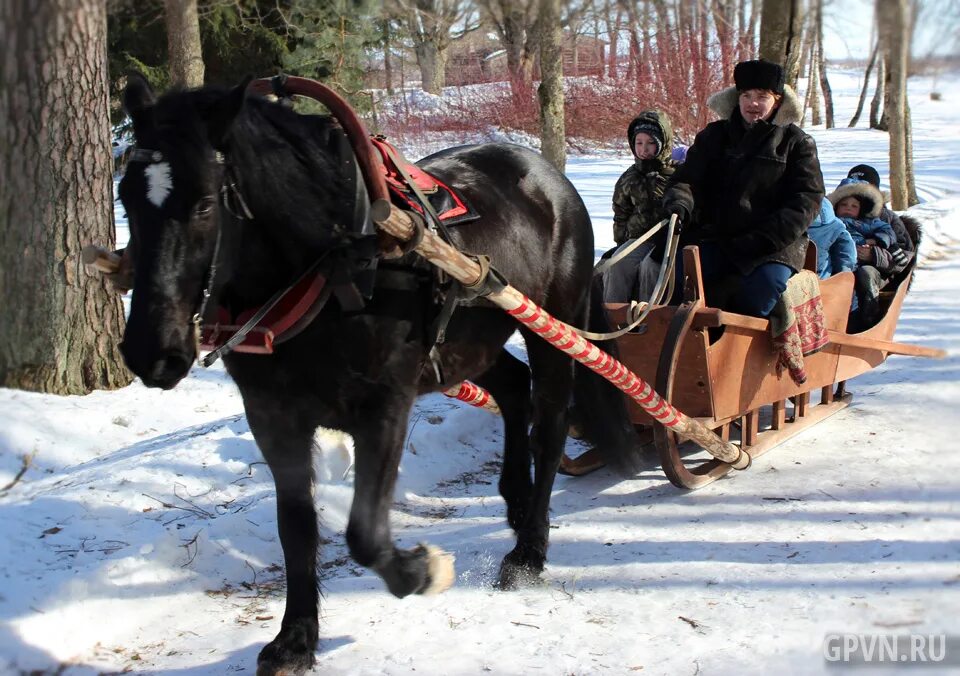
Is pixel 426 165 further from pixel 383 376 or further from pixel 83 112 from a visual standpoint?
pixel 83 112

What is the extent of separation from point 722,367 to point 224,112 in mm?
2911

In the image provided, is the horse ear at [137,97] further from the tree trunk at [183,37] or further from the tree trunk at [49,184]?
the tree trunk at [183,37]

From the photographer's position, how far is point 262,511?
4.04 m

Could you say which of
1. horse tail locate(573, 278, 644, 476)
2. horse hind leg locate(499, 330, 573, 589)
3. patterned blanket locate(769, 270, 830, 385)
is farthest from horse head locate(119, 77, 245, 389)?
patterned blanket locate(769, 270, 830, 385)

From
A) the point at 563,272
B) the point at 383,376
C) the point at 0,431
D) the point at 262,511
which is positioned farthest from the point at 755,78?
the point at 0,431

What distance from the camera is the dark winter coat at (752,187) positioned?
4551 mm

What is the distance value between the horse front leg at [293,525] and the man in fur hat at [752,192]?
257 centimetres

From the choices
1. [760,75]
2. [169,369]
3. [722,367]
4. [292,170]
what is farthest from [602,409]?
[169,369]

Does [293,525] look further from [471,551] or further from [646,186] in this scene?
[646,186]

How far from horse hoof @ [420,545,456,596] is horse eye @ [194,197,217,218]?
4.38ft

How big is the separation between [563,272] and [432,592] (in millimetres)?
1573

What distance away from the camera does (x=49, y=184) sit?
213 inches

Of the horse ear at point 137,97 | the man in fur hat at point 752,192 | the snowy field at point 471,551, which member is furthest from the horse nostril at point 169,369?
the man in fur hat at point 752,192

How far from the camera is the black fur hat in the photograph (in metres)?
4.54
